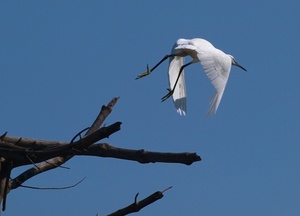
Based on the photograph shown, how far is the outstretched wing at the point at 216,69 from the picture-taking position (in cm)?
735

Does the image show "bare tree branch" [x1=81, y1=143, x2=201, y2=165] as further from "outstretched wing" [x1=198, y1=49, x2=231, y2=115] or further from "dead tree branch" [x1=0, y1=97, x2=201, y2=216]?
"outstretched wing" [x1=198, y1=49, x2=231, y2=115]

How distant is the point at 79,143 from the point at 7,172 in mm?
697

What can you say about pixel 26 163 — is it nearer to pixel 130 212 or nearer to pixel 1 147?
pixel 1 147

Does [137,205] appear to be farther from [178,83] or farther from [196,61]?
[196,61]

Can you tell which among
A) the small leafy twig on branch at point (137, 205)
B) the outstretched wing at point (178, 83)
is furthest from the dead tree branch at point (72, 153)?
the outstretched wing at point (178, 83)

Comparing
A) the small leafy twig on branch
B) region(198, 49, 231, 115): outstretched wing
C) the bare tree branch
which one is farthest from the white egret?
the bare tree branch

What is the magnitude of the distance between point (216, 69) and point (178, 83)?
51cm

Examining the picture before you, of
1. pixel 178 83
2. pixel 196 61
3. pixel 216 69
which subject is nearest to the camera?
pixel 216 69

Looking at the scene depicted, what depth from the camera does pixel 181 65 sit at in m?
8.49

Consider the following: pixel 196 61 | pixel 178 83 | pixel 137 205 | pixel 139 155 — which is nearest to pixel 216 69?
pixel 178 83

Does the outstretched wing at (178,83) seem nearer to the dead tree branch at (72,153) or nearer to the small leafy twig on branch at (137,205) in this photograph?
the dead tree branch at (72,153)

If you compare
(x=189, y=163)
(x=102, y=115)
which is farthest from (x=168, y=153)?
(x=102, y=115)

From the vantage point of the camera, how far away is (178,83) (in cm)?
803

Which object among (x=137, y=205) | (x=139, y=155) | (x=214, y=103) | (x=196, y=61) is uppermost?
(x=196, y=61)
